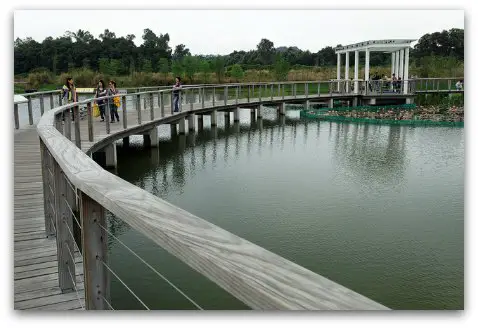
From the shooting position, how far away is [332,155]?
29.8 feet

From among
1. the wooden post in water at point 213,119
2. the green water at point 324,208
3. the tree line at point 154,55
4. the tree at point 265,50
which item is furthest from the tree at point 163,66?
the green water at point 324,208

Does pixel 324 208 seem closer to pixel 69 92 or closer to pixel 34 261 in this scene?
pixel 34 261

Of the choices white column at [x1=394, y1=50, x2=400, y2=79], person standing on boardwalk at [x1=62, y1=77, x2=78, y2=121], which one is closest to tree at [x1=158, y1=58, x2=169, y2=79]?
white column at [x1=394, y1=50, x2=400, y2=79]

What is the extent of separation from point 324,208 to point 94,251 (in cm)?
440

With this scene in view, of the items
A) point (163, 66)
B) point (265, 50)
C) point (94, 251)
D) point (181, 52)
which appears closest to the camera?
point (94, 251)

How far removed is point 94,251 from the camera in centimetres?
156

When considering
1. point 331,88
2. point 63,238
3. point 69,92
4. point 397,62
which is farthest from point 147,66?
point 63,238

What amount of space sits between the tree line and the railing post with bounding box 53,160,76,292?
390 inches

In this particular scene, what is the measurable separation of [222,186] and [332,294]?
20.1 feet

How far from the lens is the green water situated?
3799 millimetres

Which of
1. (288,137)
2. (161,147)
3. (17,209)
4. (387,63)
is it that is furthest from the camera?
(387,63)

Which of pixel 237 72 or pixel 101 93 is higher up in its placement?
pixel 237 72

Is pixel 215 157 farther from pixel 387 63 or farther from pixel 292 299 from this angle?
pixel 387 63

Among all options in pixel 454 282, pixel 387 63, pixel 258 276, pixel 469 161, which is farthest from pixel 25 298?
pixel 387 63
